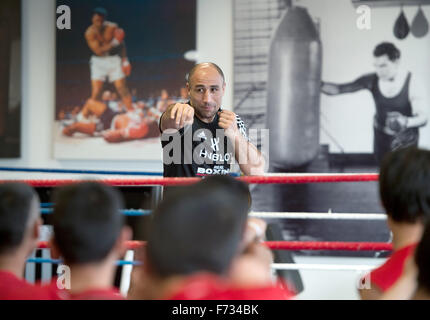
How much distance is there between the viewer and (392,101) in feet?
12.2

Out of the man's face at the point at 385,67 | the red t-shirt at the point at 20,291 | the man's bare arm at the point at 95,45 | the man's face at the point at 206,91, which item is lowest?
the red t-shirt at the point at 20,291

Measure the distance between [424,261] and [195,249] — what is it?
0.46 meters

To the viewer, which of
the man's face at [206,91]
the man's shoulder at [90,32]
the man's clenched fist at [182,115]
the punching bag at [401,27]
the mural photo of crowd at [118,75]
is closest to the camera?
the man's clenched fist at [182,115]

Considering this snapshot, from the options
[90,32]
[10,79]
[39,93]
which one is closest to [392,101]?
[90,32]

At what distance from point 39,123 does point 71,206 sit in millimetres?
3294

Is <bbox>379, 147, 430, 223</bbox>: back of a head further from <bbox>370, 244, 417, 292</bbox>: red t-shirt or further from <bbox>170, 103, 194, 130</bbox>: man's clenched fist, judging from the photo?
<bbox>170, 103, 194, 130</bbox>: man's clenched fist

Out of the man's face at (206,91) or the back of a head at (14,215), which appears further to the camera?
the man's face at (206,91)

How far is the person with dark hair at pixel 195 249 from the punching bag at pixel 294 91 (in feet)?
9.81

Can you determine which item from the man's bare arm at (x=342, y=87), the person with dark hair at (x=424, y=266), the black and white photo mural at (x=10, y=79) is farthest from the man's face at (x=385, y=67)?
the person with dark hair at (x=424, y=266)

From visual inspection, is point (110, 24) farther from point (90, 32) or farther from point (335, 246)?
point (335, 246)

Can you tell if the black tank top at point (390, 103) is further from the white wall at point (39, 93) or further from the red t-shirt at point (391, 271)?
the red t-shirt at point (391, 271)

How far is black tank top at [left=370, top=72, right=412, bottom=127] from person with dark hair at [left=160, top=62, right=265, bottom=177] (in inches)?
58.7

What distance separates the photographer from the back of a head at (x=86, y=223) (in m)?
1.08
